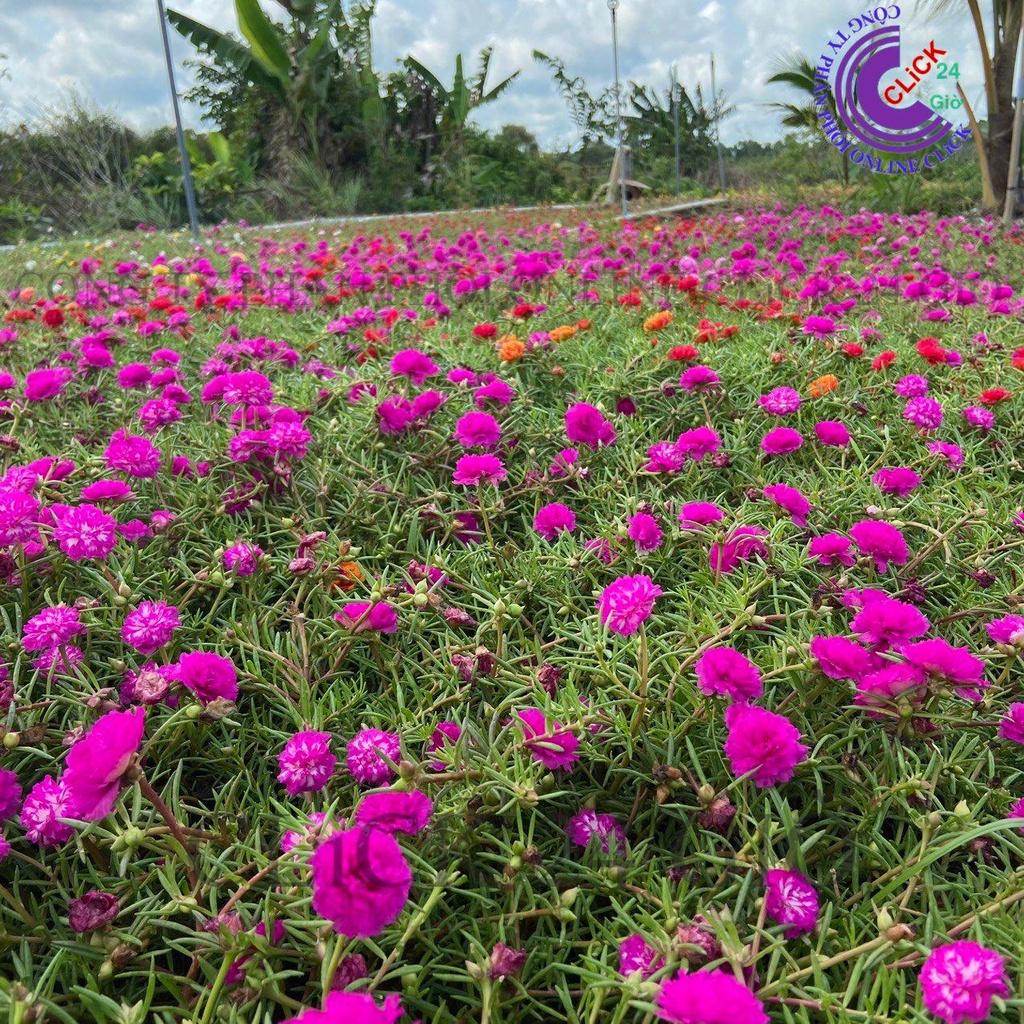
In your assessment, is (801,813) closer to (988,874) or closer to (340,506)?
(988,874)

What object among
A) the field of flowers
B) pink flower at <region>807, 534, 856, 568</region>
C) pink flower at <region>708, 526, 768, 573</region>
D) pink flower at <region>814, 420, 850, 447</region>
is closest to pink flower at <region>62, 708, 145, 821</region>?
the field of flowers

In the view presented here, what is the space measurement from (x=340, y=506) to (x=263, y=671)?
521 mm

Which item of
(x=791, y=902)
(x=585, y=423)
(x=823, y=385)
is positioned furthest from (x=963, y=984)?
(x=823, y=385)

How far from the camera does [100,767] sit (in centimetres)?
76

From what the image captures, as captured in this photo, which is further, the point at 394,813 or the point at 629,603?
the point at 629,603

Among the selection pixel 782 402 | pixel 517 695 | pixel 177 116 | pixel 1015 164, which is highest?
pixel 177 116

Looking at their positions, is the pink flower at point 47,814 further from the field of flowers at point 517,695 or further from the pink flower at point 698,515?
the pink flower at point 698,515

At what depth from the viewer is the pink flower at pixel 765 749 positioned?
35.6 inches

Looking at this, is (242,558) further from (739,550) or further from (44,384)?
(739,550)

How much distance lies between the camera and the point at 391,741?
3.55 ft

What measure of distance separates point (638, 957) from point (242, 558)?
3.24 feet

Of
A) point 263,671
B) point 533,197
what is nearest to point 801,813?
point 263,671

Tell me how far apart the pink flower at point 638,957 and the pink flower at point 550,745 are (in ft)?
0.72

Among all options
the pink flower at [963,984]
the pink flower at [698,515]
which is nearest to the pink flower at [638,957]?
the pink flower at [963,984]
